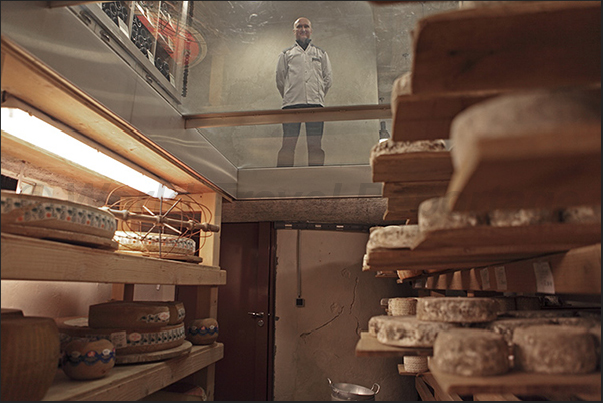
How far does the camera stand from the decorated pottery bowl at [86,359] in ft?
4.99

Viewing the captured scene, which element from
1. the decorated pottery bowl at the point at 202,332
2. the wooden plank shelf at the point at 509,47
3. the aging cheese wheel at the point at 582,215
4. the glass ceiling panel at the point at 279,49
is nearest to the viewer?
the wooden plank shelf at the point at 509,47

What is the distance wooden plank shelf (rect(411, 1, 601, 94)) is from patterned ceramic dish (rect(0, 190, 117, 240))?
1.16 m

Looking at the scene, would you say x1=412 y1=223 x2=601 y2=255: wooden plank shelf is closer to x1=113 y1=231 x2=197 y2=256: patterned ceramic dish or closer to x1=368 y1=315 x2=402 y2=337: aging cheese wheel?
x1=368 y1=315 x2=402 y2=337: aging cheese wheel

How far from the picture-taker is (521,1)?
2.23ft

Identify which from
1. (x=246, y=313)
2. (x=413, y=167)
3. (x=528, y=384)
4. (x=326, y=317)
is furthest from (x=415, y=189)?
(x=246, y=313)

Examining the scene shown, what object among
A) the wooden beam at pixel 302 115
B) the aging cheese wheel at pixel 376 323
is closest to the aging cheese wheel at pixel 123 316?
the wooden beam at pixel 302 115

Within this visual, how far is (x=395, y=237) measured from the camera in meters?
1.11

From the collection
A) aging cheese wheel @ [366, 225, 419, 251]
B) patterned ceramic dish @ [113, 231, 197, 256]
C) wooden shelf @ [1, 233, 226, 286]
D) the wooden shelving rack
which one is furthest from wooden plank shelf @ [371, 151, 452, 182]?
patterned ceramic dish @ [113, 231, 197, 256]

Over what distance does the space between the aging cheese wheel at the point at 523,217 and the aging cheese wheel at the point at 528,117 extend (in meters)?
0.28

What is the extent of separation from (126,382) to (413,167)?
1.37 meters

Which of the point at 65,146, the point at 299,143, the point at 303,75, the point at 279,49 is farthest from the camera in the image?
the point at 299,143

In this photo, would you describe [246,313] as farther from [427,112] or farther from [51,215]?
[427,112]

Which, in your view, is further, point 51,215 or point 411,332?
point 51,215

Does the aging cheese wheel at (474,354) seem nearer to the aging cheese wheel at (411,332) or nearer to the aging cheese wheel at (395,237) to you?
the aging cheese wheel at (411,332)
